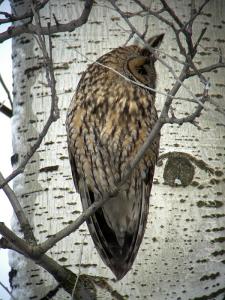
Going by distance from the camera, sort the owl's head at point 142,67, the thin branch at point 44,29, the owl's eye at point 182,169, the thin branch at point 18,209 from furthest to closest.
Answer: the owl's head at point 142,67, the owl's eye at point 182,169, the thin branch at point 44,29, the thin branch at point 18,209

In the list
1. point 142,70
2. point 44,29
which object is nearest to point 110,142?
point 142,70

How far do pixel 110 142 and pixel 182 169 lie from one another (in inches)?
11.5

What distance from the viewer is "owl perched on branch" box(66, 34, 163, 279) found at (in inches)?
108

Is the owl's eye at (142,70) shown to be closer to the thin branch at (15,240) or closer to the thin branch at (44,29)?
the thin branch at (44,29)

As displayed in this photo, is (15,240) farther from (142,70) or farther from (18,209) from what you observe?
(142,70)

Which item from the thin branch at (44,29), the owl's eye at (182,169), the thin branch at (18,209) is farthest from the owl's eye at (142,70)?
the thin branch at (18,209)

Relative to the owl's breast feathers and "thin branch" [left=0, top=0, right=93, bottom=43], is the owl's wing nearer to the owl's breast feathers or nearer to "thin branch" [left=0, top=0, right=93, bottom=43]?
the owl's breast feathers

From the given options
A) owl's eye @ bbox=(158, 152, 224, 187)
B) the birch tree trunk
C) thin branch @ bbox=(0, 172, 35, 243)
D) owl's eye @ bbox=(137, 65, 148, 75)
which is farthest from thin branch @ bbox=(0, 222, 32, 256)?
owl's eye @ bbox=(137, 65, 148, 75)

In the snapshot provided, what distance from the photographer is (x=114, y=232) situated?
9.76ft

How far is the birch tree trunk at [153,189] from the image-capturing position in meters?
2.56

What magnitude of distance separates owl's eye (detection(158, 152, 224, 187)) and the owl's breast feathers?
9cm

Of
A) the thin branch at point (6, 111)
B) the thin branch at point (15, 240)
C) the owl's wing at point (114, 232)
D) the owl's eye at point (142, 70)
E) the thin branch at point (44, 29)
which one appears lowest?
the owl's wing at point (114, 232)

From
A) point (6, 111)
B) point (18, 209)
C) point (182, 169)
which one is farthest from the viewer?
point (6, 111)

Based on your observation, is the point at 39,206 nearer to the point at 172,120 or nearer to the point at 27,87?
the point at 27,87
